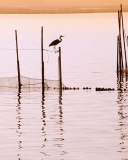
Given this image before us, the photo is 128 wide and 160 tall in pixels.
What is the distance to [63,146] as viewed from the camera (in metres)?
24.0

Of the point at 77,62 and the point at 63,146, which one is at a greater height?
the point at 77,62

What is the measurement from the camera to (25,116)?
31.9 m

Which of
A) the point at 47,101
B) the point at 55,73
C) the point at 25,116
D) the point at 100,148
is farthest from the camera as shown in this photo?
the point at 55,73

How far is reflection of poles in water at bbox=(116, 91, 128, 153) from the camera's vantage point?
24250mm

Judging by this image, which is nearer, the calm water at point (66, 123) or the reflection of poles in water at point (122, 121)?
the calm water at point (66, 123)

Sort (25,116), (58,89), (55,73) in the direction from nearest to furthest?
(25,116), (58,89), (55,73)

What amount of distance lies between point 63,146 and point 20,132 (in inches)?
130

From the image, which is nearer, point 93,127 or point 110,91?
point 93,127

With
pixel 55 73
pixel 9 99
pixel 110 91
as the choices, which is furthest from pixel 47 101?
pixel 55 73

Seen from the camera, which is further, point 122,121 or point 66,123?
point 122,121

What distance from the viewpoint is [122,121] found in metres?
30.0

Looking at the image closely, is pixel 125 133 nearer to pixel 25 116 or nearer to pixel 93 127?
pixel 93 127

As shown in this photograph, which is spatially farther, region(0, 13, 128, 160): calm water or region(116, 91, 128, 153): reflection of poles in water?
region(116, 91, 128, 153): reflection of poles in water

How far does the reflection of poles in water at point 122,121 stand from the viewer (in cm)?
2425
